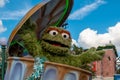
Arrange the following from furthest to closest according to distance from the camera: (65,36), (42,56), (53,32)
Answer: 1. (65,36)
2. (53,32)
3. (42,56)

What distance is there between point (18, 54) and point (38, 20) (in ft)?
5.42

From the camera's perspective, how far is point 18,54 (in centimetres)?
1529

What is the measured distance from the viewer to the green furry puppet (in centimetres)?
1234

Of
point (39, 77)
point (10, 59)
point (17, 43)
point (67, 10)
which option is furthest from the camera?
point (67, 10)

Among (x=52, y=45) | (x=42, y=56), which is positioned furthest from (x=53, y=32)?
(x=42, y=56)

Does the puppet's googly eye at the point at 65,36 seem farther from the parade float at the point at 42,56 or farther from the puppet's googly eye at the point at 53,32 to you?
the puppet's googly eye at the point at 53,32

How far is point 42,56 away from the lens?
39.2ft

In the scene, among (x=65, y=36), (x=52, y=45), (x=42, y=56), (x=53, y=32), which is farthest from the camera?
(x=65, y=36)

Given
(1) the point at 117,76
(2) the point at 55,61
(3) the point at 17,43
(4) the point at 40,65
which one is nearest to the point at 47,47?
(2) the point at 55,61

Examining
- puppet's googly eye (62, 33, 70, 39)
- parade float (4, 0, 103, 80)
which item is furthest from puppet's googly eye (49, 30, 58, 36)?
puppet's googly eye (62, 33, 70, 39)

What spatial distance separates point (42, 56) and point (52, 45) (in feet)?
2.68

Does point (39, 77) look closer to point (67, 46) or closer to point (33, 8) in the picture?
point (67, 46)

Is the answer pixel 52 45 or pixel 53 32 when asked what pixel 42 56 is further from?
pixel 53 32

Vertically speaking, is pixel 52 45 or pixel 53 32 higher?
pixel 53 32
